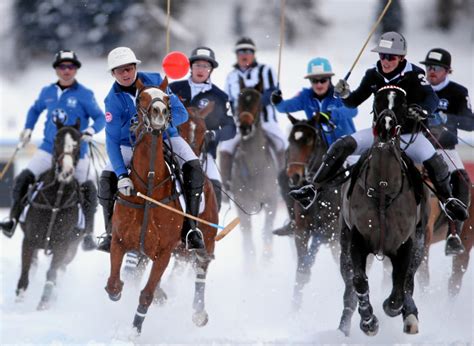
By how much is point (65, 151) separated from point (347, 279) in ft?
11.3

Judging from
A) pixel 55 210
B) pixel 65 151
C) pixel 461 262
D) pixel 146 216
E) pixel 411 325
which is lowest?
pixel 411 325

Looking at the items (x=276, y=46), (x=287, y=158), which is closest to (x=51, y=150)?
(x=287, y=158)

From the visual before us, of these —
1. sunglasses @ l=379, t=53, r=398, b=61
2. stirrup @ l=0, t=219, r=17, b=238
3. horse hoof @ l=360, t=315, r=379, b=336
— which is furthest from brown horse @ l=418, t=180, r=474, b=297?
stirrup @ l=0, t=219, r=17, b=238

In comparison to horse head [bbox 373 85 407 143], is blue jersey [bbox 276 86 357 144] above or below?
above

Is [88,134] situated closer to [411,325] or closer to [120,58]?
[120,58]

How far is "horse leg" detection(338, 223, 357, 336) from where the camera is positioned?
8.13 m

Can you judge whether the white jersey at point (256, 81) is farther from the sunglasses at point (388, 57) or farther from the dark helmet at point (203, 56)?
the sunglasses at point (388, 57)

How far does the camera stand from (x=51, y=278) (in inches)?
391

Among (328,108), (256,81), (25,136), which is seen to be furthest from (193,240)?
(256,81)

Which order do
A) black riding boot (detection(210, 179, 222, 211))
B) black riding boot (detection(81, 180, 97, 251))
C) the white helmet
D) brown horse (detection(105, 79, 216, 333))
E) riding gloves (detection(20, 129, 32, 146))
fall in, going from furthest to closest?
1. riding gloves (detection(20, 129, 32, 146))
2. black riding boot (detection(81, 180, 97, 251))
3. black riding boot (detection(210, 179, 222, 211))
4. the white helmet
5. brown horse (detection(105, 79, 216, 333))

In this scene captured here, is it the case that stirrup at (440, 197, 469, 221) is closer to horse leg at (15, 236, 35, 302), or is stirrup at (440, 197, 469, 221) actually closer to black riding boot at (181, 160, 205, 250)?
black riding boot at (181, 160, 205, 250)

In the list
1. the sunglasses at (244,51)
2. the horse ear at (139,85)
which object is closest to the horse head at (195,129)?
the horse ear at (139,85)

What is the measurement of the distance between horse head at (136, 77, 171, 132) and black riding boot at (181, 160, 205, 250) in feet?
2.75

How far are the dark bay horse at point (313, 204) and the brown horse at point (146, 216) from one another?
2354 millimetres
